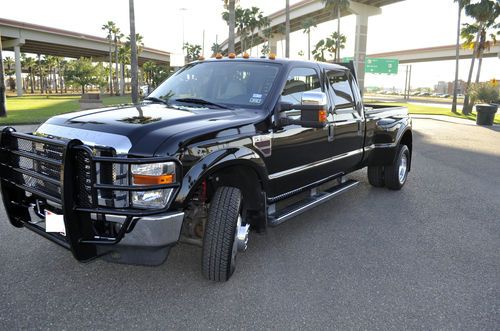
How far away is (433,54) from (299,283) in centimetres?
6851

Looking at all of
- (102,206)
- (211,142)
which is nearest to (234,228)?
(211,142)

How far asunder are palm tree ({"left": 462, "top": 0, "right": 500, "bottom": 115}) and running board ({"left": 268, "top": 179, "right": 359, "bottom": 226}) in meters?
26.4

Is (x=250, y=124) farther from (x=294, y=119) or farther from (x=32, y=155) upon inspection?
(x=32, y=155)

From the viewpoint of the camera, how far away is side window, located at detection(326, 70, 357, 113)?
197 inches

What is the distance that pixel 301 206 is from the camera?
4328mm

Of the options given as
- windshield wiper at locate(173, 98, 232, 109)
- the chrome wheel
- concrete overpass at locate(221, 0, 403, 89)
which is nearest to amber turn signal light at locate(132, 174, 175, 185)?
windshield wiper at locate(173, 98, 232, 109)

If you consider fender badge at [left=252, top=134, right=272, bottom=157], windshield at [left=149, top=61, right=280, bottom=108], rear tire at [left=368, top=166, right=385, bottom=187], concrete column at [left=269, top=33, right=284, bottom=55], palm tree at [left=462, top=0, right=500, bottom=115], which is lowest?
rear tire at [left=368, top=166, right=385, bottom=187]

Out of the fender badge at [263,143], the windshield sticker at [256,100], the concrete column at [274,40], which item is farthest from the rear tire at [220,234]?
the concrete column at [274,40]

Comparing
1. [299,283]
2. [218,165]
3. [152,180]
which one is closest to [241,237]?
[299,283]

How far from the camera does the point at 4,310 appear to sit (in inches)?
116

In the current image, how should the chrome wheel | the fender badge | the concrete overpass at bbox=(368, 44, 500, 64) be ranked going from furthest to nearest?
the concrete overpass at bbox=(368, 44, 500, 64), the chrome wheel, the fender badge

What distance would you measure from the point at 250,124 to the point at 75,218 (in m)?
1.57

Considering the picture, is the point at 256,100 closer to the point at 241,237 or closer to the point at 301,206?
the point at 301,206

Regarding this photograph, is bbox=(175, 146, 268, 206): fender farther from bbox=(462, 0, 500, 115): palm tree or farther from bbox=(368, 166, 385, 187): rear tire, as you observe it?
bbox=(462, 0, 500, 115): palm tree
